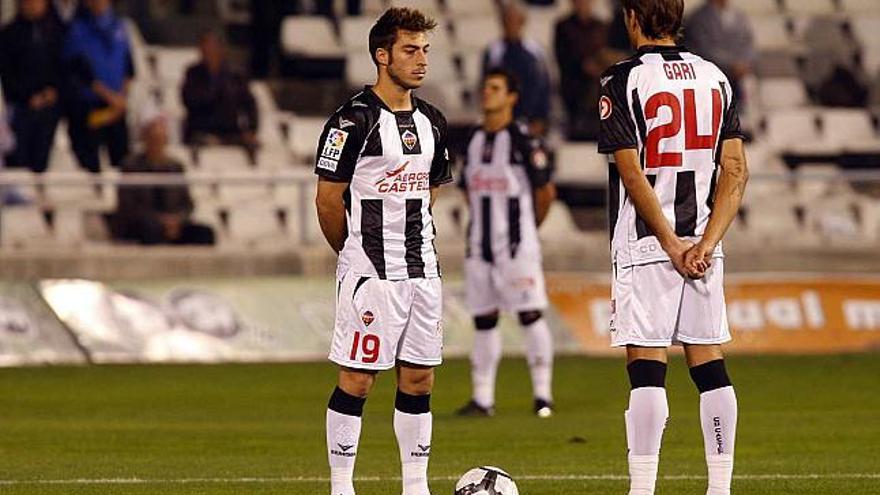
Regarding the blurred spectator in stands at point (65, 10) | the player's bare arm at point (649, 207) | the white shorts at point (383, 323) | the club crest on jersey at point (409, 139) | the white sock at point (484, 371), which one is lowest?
the white sock at point (484, 371)

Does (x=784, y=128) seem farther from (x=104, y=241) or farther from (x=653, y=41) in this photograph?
(x=653, y=41)

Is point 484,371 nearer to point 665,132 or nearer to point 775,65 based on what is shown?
point 665,132

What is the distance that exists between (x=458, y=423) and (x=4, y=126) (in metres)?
8.16

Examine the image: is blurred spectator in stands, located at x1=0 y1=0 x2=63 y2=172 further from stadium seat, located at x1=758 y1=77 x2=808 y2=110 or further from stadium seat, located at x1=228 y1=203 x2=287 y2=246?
stadium seat, located at x1=758 y1=77 x2=808 y2=110

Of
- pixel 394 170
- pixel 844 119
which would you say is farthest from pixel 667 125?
pixel 844 119

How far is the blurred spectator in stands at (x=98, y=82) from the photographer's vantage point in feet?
69.3

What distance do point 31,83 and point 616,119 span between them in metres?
13.0

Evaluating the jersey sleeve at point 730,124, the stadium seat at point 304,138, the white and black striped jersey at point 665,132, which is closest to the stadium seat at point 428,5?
the stadium seat at point 304,138

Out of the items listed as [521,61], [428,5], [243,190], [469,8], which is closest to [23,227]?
[243,190]

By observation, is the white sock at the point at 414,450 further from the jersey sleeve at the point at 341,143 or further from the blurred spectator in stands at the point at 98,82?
the blurred spectator in stands at the point at 98,82

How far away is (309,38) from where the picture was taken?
24.3 m

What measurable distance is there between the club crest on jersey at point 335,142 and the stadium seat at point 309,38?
15.1 m

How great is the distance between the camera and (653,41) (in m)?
8.89

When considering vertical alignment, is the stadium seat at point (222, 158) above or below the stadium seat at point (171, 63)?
below
